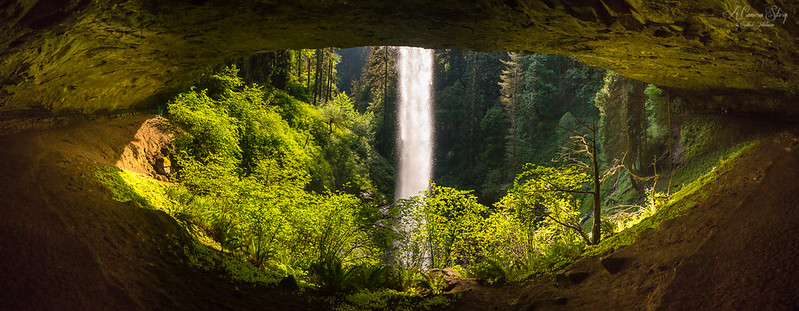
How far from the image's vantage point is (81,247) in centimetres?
392

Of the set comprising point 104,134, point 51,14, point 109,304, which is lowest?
point 109,304

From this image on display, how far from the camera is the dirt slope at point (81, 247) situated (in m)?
3.33

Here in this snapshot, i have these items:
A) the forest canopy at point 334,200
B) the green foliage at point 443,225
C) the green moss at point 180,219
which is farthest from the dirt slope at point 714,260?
the green moss at point 180,219

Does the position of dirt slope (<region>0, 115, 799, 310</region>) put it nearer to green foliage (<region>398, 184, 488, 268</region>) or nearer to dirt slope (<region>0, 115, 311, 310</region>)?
dirt slope (<region>0, 115, 311, 310</region>)

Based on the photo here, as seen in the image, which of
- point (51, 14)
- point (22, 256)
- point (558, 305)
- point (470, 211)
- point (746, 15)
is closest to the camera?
point (22, 256)

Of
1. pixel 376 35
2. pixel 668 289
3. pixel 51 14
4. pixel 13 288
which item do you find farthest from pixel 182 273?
pixel 668 289

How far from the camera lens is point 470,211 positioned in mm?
9852

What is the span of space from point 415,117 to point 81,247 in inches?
1425

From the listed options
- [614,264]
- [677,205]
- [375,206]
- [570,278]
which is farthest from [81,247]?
[677,205]

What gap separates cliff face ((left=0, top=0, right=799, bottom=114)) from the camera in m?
4.08

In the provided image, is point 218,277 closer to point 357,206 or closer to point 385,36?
point 357,206

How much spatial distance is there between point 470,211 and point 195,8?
24.0ft

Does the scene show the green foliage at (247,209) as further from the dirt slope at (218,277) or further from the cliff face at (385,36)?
the cliff face at (385,36)

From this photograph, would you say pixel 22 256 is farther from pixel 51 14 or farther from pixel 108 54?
pixel 108 54
